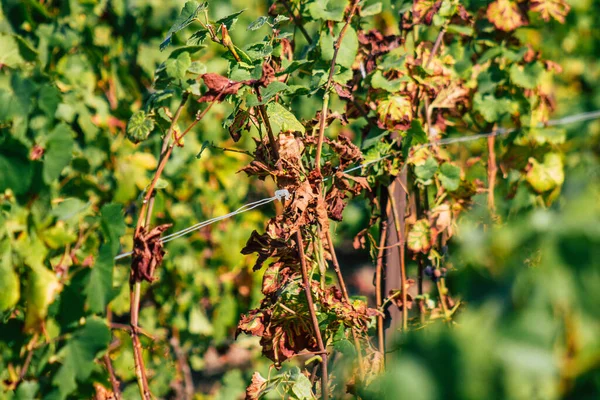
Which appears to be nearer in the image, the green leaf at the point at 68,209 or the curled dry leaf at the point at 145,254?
the curled dry leaf at the point at 145,254

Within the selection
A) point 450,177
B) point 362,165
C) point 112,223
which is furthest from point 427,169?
point 112,223

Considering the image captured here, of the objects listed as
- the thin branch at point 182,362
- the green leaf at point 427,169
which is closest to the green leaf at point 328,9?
the green leaf at point 427,169

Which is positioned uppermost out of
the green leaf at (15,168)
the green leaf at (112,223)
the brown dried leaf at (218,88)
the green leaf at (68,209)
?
the brown dried leaf at (218,88)

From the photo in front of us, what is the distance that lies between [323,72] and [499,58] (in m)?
0.76

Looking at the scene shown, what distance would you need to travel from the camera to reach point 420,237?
5.30 feet

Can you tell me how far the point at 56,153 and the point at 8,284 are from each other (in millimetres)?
292

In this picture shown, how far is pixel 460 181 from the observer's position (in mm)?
1715

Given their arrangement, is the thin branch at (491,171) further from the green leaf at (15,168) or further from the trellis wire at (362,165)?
the green leaf at (15,168)

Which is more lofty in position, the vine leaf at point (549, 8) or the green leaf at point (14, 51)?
the green leaf at point (14, 51)

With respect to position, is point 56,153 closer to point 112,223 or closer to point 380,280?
point 112,223

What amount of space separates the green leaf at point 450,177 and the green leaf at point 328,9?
0.47 m

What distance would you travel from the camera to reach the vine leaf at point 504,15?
1.75m

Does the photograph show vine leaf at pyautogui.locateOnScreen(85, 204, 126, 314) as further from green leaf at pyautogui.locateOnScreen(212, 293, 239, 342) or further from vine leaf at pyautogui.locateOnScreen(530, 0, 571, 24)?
green leaf at pyautogui.locateOnScreen(212, 293, 239, 342)

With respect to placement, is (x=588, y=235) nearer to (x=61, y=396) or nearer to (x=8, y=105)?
(x=61, y=396)
